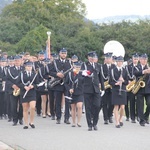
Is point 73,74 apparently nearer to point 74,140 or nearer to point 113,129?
point 113,129

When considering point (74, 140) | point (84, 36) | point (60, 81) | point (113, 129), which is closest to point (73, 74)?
point (60, 81)

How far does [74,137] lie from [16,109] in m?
3.55

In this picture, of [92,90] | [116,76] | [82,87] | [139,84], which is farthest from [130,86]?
[92,90]

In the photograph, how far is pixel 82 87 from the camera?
15133 millimetres

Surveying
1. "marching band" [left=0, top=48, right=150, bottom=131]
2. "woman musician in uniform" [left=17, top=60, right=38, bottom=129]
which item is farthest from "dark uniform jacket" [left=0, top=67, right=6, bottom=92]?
"woman musician in uniform" [left=17, top=60, right=38, bottom=129]

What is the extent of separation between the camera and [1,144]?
37.8ft

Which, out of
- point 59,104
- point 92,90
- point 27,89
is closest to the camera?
point 92,90

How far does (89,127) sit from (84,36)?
37221mm

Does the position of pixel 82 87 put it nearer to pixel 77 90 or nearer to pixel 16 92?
pixel 77 90

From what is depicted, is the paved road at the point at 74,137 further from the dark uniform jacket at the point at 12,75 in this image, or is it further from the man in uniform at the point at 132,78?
the dark uniform jacket at the point at 12,75

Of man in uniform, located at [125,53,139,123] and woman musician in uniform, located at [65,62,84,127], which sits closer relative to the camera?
woman musician in uniform, located at [65,62,84,127]

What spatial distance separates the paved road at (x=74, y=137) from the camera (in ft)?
36.8

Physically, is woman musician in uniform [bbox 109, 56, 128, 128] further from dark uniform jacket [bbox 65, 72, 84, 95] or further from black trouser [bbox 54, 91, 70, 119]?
black trouser [bbox 54, 91, 70, 119]

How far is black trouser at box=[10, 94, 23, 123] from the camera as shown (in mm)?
15773
